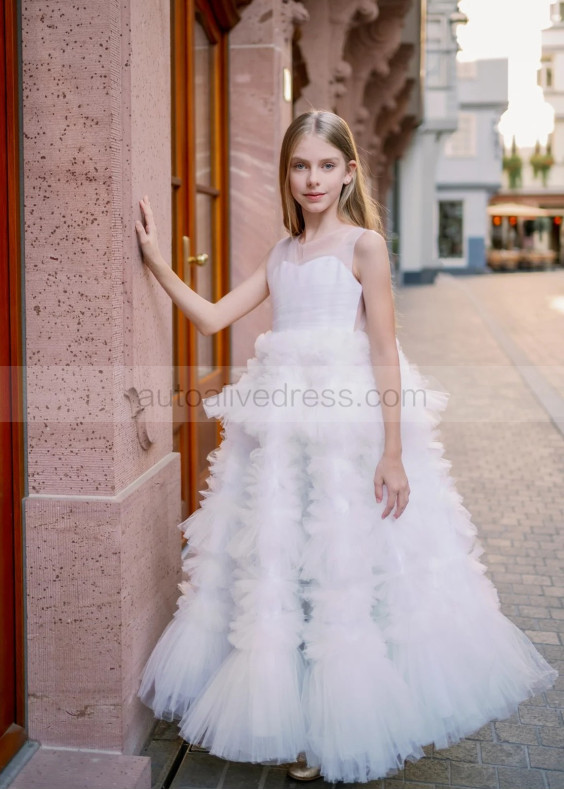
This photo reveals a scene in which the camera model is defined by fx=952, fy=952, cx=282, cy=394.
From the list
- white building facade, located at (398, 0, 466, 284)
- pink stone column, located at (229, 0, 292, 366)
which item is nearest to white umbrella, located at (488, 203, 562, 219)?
white building facade, located at (398, 0, 466, 284)

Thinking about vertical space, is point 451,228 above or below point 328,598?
above

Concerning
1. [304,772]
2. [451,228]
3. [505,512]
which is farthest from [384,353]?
[451,228]

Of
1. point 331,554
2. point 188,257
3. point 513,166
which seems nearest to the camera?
point 331,554

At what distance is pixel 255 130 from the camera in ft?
18.0

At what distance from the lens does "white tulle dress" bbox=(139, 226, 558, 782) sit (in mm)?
2475

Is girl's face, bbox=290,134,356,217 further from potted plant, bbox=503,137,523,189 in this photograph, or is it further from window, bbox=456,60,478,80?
potted plant, bbox=503,137,523,189

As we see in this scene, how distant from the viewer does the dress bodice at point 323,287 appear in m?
2.68

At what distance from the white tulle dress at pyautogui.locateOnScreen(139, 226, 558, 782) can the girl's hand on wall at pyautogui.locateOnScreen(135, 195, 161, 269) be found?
1.21ft

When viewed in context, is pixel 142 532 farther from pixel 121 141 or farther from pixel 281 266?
pixel 121 141

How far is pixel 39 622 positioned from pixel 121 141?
4.42ft

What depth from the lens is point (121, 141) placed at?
261 cm

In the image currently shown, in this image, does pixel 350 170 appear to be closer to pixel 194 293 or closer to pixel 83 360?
pixel 194 293

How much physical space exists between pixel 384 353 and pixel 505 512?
3507 millimetres

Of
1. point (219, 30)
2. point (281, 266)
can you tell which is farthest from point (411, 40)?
point (281, 266)
